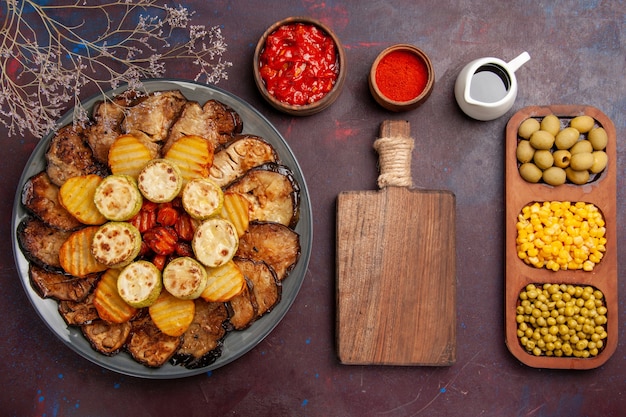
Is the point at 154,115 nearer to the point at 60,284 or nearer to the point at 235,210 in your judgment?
the point at 235,210

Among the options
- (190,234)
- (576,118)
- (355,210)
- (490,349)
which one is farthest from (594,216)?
(190,234)

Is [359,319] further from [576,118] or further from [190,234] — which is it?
A: [576,118]

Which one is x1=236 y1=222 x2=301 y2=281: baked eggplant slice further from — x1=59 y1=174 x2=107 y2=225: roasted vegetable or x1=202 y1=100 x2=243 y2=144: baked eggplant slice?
x1=59 y1=174 x2=107 y2=225: roasted vegetable

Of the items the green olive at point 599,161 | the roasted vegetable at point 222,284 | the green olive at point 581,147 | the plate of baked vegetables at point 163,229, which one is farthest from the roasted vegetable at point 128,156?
the green olive at point 599,161

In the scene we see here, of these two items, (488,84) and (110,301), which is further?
(488,84)

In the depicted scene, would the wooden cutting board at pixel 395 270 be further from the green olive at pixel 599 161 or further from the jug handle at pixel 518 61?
the green olive at pixel 599 161

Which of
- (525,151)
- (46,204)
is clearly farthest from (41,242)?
(525,151)
